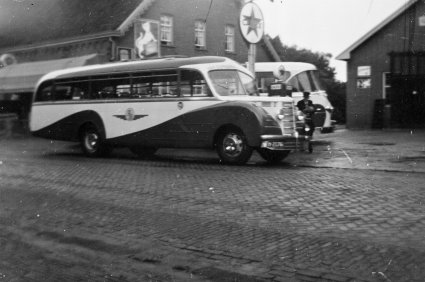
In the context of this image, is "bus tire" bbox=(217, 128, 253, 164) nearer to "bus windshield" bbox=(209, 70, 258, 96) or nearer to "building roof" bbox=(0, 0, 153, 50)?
"bus windshield" bbox=(209, 70, 258, 96)

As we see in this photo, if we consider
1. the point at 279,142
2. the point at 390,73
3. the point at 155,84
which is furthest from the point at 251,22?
the point at 390,73

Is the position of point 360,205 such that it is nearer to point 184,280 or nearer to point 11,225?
point 184,280

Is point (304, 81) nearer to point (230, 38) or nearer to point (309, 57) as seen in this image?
point (230, 38)

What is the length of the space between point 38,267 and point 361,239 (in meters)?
3.10

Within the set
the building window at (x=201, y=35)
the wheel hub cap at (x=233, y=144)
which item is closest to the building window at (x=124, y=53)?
the building window at (x=201, y=35)

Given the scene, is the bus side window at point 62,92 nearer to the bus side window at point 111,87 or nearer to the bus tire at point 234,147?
the bus side window at point 111,87

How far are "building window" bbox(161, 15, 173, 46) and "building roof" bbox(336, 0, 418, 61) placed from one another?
8964 mm

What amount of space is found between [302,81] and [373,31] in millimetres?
8250

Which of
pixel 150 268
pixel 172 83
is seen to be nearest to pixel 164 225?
pixel 150 268

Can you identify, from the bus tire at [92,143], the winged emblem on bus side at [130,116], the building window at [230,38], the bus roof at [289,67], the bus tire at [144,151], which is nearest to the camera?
the winged emblem on bus side at [130,116]

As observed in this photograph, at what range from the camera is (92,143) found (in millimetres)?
16234

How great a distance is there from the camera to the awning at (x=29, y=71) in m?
27.5

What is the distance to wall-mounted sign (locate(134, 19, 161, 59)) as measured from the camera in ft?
75.1

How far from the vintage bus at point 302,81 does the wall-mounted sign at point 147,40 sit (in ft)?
14.6
